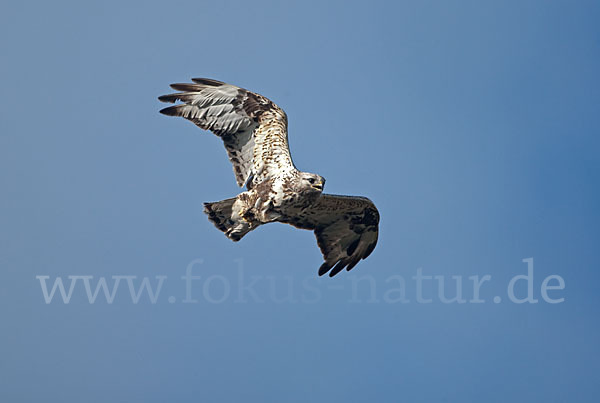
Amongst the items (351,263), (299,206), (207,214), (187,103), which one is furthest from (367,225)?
(187,103)

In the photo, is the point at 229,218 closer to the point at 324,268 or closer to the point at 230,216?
the point at 230,216

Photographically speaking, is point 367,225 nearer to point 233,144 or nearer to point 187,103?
point 233,144

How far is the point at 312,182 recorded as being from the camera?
538 inches

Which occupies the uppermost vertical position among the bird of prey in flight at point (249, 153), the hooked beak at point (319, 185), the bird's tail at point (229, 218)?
the bird of prey in flight at point (249, 153)

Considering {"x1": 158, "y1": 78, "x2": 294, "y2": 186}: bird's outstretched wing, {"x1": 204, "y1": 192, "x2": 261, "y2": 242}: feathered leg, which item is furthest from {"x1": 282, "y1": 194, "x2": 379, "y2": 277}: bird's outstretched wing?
{"x1": 158, "y1": 78, "x2": 294, "y2": 186}: bird's outstretched wing

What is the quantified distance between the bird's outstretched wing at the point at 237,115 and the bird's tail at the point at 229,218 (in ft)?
1.40

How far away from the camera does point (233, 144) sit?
1497 centimetres

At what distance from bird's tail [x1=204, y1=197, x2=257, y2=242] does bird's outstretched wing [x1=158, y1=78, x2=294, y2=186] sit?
427 millimetres

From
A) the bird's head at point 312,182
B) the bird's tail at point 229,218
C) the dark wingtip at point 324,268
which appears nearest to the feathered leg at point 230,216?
the bird's tail at point 229,218

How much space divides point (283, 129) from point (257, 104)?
2.03 feet

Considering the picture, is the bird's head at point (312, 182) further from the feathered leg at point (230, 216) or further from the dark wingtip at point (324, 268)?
the dark wingtip at point (324, 268)

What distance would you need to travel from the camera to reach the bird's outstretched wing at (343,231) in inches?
595

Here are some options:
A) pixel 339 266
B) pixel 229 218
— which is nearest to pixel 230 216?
pixel 229 218

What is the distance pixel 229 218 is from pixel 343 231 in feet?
6.83
